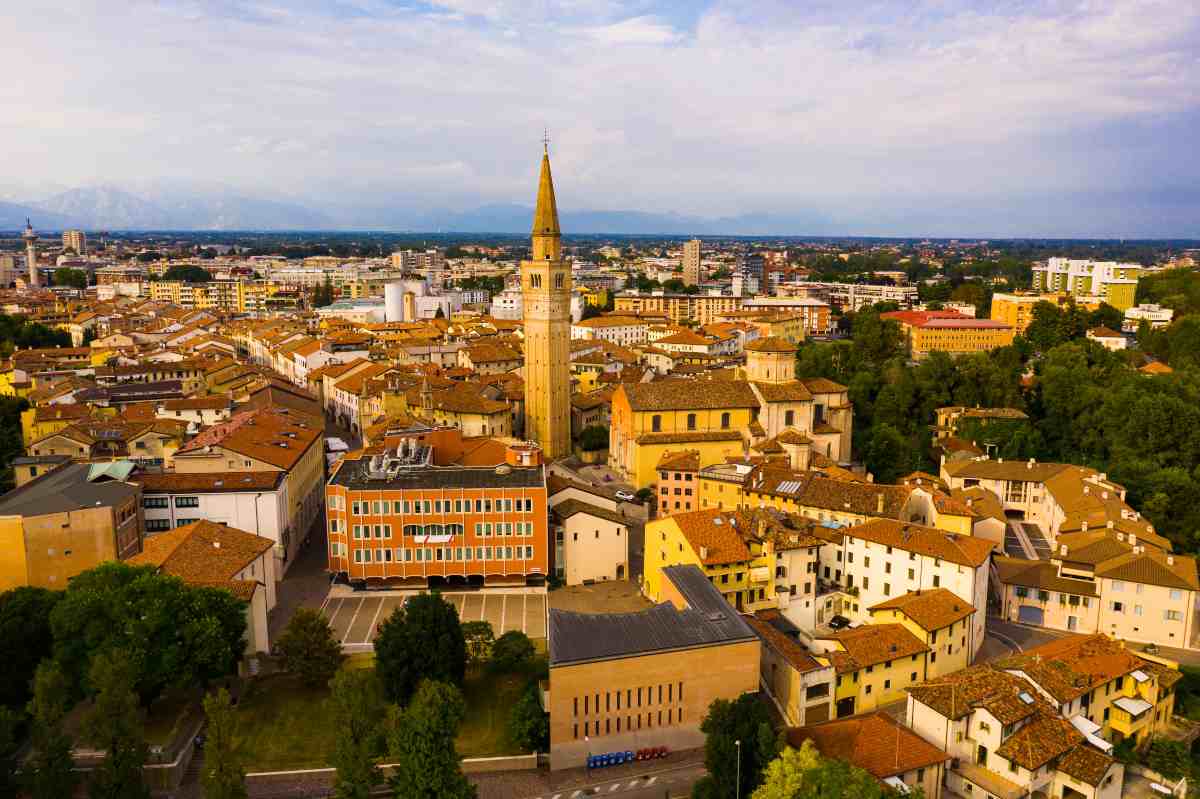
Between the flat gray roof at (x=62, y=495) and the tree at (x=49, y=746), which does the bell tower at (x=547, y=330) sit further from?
the tree at (x=49, y=746)

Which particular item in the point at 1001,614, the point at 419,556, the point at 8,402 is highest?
the point at 8,402

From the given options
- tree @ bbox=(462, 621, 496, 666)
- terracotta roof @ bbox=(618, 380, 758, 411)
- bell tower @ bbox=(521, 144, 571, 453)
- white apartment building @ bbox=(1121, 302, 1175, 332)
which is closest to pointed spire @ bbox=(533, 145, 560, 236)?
bell tower @ bbox=(521, 144, 571, 453)

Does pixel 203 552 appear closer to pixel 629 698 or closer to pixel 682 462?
pixel 629 698

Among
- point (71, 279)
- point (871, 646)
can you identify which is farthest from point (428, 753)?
point (71, 279)

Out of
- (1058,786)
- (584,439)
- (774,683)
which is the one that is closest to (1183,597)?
(1058,786)

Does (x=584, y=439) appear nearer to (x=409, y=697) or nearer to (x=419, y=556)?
(x=419, y=556)

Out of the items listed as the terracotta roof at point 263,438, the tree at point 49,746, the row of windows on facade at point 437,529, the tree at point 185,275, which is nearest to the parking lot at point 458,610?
the row of windows on facade at point 437,529

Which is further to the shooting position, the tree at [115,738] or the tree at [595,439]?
the tree at [595,439]
